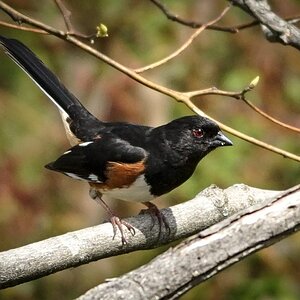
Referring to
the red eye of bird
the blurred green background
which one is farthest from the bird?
the blurred green background

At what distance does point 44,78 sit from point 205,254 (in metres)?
2.61

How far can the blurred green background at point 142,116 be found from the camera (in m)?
5.50

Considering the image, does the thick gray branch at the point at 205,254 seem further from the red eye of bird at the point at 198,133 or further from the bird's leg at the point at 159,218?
the red eye of bird at the point at 198,133

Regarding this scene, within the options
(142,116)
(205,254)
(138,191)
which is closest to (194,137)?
(138,191)

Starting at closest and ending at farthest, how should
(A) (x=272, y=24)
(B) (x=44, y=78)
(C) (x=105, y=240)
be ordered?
(C) (x=105, y=240) → (A) (x=272, y=24) → (B) (x=44, y=78)

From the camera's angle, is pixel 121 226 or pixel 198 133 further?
pixel 198 133

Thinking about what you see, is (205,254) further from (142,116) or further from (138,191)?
(142,116)

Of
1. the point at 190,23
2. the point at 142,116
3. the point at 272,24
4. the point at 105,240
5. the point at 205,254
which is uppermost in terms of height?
the point at 142,116

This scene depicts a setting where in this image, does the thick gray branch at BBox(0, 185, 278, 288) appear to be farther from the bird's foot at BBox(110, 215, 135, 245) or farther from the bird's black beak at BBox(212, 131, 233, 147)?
the bird's black beak at BBox(212, 131, 233, 147)

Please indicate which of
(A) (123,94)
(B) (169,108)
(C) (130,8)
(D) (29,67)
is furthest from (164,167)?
(C) (130,8)

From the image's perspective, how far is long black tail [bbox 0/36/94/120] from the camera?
14.2 ft

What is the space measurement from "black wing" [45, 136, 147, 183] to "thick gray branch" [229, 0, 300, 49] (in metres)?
0.82

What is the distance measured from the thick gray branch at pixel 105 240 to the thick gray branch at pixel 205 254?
3.03 feet

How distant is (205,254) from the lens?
1966 millimetres
